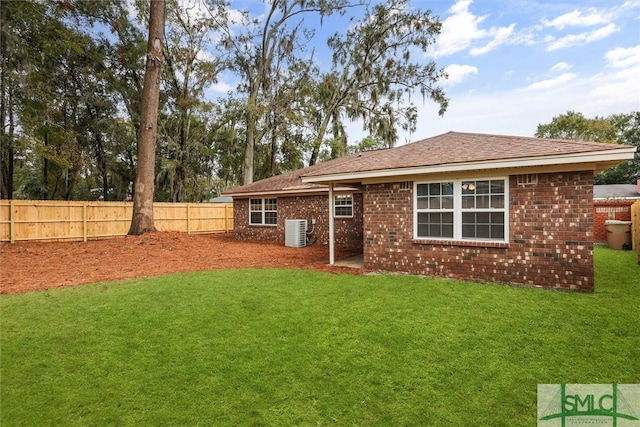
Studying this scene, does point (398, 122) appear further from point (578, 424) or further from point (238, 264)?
point (578, 424)

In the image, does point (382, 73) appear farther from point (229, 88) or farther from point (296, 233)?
point (296, 233)

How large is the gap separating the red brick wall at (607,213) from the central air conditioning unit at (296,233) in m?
12.5

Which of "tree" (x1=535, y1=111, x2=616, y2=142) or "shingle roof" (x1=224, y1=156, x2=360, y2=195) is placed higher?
"tree" (x1=535, y1=111, x2=616, y2=142)

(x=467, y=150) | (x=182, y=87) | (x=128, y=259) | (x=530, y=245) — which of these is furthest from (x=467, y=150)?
(x=182, y=87)

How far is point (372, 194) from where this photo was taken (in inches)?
324

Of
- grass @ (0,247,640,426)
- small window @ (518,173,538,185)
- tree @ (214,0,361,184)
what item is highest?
tree @ (214,0,361,184)

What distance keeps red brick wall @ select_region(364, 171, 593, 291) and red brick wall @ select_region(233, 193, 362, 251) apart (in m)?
4.93

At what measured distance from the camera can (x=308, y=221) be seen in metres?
14.0

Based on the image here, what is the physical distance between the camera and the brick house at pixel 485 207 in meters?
5.98

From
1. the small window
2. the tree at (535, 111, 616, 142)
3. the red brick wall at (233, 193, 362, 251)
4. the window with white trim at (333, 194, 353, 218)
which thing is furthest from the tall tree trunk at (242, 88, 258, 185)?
the tree at (535, 111, 616, 142)

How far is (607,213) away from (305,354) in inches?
655

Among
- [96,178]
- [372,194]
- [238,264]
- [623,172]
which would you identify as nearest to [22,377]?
[238,264]

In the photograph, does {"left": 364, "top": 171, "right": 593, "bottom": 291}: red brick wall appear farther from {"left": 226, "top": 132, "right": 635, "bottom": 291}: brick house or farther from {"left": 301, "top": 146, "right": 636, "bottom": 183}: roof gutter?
{"left": 301, "top": 146, "right": 636, "bottom": 183}: roof gutter

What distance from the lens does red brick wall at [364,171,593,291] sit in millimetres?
5980
